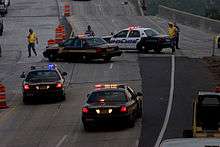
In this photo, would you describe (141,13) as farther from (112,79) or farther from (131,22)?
(112,79)

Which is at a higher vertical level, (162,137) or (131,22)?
(162,137)

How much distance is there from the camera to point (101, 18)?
6919 cm

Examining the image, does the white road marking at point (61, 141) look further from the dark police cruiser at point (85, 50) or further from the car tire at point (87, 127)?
the dark police cruiser at point (85, 50)

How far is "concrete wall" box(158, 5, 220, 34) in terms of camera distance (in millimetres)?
55862

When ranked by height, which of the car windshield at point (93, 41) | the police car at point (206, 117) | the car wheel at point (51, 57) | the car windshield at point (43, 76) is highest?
the police car at point (206, 117)

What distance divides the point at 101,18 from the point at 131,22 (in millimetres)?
5329

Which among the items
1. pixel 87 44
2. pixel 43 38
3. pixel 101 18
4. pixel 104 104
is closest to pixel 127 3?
pixel 101 18

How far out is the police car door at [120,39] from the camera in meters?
42.5

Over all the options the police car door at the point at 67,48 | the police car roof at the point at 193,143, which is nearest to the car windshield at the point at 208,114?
the police car roof at the point at 193,143

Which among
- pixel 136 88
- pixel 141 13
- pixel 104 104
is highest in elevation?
pixel 104 104

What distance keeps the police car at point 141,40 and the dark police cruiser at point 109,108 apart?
751 inches

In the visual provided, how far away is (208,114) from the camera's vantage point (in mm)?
16281

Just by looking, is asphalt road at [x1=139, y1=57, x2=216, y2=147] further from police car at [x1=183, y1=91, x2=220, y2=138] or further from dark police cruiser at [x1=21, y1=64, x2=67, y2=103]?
dark police cruiser at [x1=21, y1=64, x2=67, y2=103]

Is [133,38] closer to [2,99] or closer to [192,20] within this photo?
[2,99]
